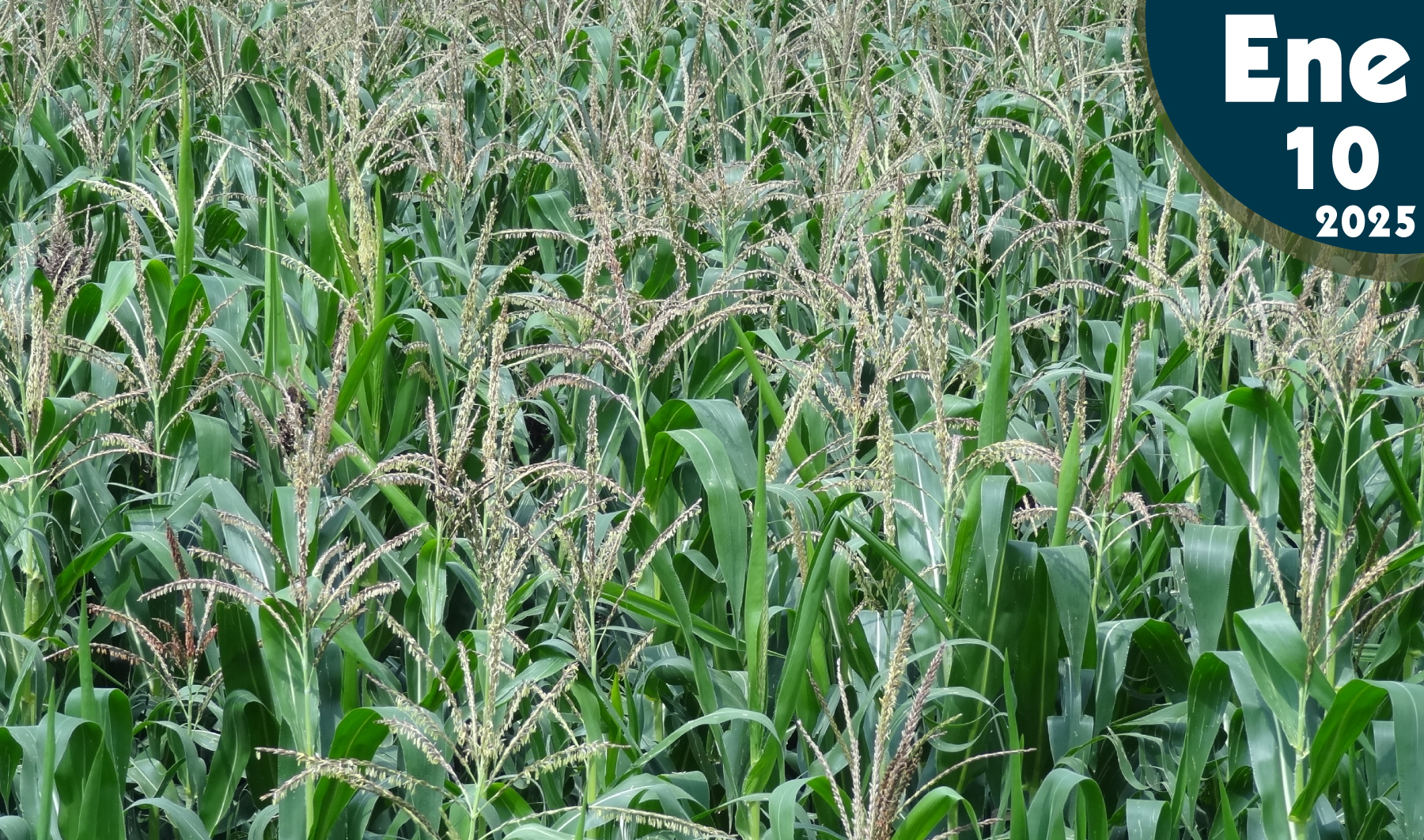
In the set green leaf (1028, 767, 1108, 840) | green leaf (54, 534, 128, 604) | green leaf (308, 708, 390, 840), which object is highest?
green leaf (54, 534, 128, 604)

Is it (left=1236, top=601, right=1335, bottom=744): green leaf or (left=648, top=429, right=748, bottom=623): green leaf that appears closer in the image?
(left=1236, top=601, right=1335, bottom=744): green leaf

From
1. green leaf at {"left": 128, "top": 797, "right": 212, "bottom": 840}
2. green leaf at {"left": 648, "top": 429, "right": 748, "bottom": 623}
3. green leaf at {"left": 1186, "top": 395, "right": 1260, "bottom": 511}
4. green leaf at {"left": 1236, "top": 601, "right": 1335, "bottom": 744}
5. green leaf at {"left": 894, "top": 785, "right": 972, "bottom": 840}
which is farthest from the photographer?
green leaf at {"left": 1186, "top": 395, "right": 1260, "bottom": 511}

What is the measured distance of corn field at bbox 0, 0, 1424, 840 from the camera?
64.6 inches

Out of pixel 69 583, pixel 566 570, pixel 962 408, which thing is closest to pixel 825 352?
pixel 962 408

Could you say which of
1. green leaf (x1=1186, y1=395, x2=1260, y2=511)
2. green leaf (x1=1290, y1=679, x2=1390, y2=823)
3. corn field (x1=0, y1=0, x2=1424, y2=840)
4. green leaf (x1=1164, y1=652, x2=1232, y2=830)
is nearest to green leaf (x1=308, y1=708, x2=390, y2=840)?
corn field (x1=0, y1=0, x2=1424, y2=840)

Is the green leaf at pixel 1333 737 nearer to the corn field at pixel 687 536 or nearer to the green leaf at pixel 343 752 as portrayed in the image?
the corn field at pixel 687 536

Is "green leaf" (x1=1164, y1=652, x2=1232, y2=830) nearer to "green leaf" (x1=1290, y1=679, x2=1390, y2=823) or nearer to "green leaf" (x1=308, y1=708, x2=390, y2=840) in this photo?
"green leaf" (x1=1290, y1=679, x2=1390, y2=823)

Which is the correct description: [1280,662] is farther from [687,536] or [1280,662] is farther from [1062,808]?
[687,536]

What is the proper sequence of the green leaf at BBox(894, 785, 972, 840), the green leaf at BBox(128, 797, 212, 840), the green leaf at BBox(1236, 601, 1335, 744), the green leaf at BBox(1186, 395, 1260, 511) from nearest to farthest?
the green leaf at BBox(894, 785, 972, 840), the green leaf at BBox(1236, 601, 1335, 744), the green leaf at BBox(128, 797, 212, 840), the green leaf at BBox(1186, 395, 1260, 511)

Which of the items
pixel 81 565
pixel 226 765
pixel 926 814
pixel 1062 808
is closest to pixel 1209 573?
pixel 1062 808

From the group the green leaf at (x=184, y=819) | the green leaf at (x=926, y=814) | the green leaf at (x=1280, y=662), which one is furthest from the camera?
the green leaf at (x=184, y=819)

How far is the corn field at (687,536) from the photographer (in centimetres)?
164

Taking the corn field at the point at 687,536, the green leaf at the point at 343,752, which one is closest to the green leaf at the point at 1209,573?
the corn field at the point at 687,536

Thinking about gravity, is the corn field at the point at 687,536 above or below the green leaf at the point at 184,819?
above
